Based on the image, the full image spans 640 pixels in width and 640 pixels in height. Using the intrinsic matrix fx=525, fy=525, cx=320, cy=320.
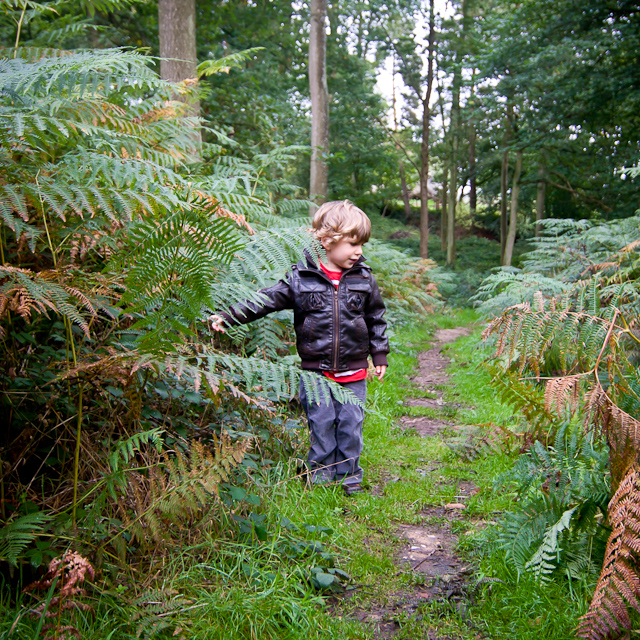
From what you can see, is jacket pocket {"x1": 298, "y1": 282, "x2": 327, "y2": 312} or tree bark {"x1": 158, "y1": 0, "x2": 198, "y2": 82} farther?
tree bark {"x1": 158, "y1": 0, "x2": 198, "y2": 82}

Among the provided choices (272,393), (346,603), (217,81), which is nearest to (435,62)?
(217,81)

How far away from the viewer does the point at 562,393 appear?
1840 millimetres

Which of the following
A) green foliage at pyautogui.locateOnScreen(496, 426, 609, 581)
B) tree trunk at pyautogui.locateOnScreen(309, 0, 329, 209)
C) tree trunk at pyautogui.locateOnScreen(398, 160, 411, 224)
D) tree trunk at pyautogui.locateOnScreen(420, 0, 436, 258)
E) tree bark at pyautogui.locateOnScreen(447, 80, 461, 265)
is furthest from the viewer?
tree trunk at pyautogui.locateOnScreen(398, 160, 411, 224)

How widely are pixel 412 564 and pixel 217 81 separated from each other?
395 inches

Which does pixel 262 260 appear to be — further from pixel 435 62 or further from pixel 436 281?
pixel 435 62

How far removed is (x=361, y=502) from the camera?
3012 mm

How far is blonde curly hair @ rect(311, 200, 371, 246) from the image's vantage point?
10.7 feet

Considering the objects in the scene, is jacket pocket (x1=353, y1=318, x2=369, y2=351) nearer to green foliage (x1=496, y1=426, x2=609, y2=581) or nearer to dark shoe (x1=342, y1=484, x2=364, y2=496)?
dark shoe (x1=342, y1=484, x2=364, y2=496)

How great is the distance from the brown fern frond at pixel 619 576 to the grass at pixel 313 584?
27 centimetres

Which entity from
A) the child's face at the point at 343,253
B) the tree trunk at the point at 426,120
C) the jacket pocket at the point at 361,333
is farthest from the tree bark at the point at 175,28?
the tree trunk at the point at 426,120

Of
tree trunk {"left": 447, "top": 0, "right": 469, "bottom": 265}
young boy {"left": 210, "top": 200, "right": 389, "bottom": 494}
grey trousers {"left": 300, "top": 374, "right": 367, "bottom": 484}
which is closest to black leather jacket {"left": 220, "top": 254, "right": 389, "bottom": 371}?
young boy {"left": 210, "top": 200, "right": 389, "bottom": 494}


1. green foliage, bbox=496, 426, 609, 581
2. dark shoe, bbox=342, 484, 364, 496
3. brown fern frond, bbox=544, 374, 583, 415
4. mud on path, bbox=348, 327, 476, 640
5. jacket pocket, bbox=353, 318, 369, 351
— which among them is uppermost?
brown fern frond, bbox=544, 374, 583, 415

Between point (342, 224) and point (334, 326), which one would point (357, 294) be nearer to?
point (334, 326)

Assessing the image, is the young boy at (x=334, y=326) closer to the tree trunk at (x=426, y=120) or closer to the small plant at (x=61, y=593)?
the small plant at (x=61, y=593)
